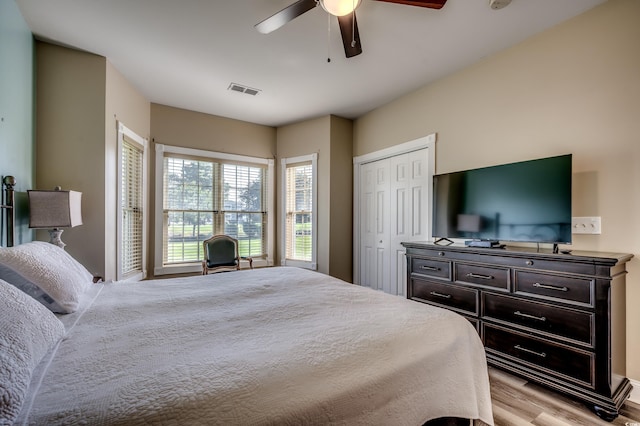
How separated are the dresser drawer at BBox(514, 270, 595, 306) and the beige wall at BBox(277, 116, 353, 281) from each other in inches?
100

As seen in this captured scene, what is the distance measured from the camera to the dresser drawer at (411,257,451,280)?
8.77ft

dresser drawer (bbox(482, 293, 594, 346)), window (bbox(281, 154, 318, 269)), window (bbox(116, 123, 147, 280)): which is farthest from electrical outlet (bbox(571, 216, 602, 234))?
window (bbox(116, 123, 147, 280))

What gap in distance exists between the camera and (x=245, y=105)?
161 inches

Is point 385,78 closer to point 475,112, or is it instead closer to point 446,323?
point 475,112

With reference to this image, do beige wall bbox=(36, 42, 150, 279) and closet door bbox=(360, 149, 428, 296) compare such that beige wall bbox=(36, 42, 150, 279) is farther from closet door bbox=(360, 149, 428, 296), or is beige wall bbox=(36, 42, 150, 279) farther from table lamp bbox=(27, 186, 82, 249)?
closet door bbox=(360, 149, 428, 296)

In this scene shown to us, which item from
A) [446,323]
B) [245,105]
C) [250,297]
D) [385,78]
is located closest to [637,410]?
[446,323]

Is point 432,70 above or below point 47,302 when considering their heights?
above

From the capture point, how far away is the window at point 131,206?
321cm

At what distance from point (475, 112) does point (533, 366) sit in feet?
7.55

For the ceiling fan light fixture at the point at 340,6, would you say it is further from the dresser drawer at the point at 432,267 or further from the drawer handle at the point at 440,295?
the drawer handle at the point at 440,295

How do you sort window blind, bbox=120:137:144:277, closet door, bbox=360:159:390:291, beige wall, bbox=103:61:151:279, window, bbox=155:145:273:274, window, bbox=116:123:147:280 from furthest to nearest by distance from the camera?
window, bbox=155:145:273:274 → closet door, bbox=360:159:390:291 → window blind, bbox=120:137:144:277 → window, bbox=116:123:147:280 → beige wall, bbox=103:61:151:279

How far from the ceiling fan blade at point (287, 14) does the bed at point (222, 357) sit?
176 cm

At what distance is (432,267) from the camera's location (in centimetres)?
279

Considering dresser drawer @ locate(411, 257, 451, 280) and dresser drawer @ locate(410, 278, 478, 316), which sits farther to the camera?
dresser drawer @ locate(411, 257, 451, 280)
